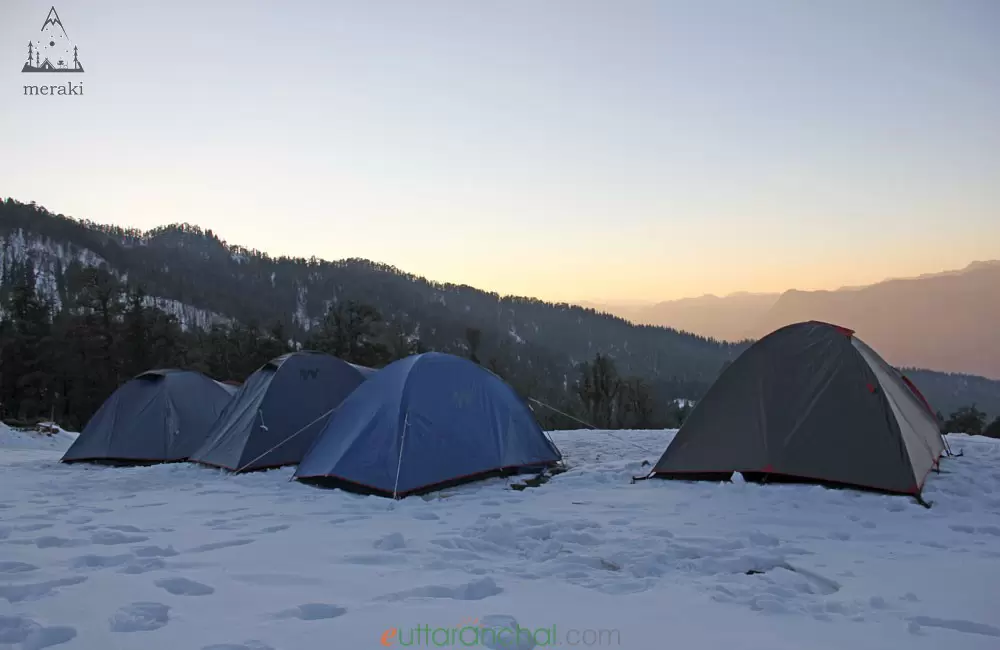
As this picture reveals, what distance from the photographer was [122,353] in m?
35.5

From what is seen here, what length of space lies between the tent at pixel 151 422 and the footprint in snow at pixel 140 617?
24.2ft

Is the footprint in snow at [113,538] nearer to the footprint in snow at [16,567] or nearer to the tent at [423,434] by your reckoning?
the footprint in snow at [16,567]

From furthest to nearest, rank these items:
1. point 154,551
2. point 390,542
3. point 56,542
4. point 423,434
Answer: point 423,434
point 56,542
point 390,542
point 154,551

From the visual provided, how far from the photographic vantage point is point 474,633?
286 cm

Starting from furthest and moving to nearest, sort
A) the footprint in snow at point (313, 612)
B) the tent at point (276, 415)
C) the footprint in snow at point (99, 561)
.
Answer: the tent at point (276, 415)
the footprint in snow at point (99, 561)
the footprint in snow at point (313, 612)

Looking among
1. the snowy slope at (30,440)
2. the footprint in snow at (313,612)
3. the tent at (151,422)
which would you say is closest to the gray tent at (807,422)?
the footprint in snow at (313,612)

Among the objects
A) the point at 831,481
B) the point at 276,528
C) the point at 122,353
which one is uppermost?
the point at 122,353

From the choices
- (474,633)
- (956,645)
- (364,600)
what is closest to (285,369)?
(364,600)

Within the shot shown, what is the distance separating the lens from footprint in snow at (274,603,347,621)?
3.09 meters

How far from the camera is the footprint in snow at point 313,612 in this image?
Answer: 3.09 m

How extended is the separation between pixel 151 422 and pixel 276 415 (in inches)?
114

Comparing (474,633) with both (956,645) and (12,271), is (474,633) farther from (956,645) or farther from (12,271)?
(12,271)

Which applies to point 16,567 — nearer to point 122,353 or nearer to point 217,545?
point 217,545

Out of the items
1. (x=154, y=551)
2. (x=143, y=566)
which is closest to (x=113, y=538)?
(x=154, y=551)
